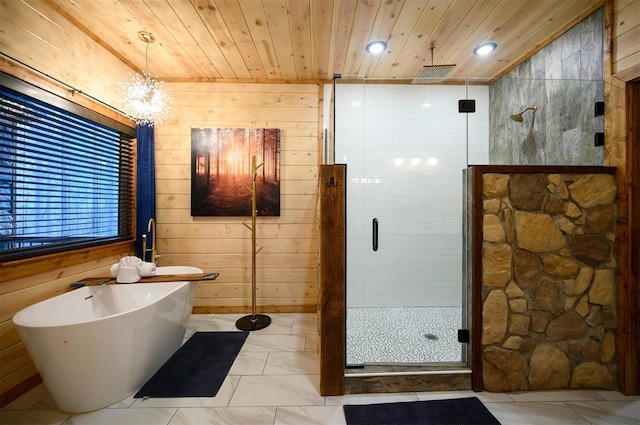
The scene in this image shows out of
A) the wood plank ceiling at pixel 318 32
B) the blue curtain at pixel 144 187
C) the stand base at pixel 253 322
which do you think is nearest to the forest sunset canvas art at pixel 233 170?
the blue curtain at pixel 144 187

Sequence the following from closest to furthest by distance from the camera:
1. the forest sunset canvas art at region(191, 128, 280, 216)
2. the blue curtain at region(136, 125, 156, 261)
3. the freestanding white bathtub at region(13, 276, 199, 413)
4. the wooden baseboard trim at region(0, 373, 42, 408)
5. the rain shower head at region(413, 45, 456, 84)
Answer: the freestanding white bathtub at region(13, 276, 199, 413) → the wooden baseboard trim at region(0, 373, 42, 408) → the rain shower head at region(413, 45, 456, 84) → the blue curtain at region(136, 125, 156, 261) → the forest sunset canvas art at region(191, 128, 280, 216)

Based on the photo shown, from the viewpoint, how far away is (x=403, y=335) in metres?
2.43

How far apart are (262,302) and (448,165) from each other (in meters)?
2.46

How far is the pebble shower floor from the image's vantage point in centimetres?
205

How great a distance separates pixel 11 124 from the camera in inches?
70.4

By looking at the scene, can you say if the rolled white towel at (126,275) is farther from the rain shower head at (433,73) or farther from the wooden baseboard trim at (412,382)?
the rain shower head at (433,73)

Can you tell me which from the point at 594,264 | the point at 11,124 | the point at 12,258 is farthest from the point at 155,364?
the point at 594,264

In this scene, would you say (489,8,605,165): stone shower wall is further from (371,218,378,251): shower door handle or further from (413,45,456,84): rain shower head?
(371,218,378,251): shower door handle

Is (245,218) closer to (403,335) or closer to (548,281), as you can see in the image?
(403,335)

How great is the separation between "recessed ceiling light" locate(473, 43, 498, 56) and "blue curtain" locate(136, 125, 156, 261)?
3.47 meters

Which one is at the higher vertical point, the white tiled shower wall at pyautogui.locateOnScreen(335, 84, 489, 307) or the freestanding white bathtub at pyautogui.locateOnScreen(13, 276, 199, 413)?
the white tiled shower wall at pyautogui.locateOnScreen(335, 84, 489, 307)

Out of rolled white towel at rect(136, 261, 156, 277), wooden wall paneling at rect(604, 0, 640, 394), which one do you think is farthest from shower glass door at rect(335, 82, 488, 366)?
rolled white towel at rect(136, 261, 156, 277)

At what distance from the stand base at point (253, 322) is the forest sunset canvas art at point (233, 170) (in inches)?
45.7

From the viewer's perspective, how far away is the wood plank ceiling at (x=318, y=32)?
2068mm
